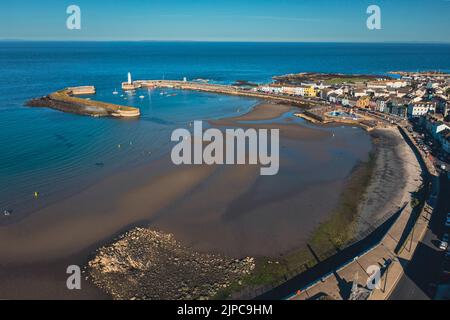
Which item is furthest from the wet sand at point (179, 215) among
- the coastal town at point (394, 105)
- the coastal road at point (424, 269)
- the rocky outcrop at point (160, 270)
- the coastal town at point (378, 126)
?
the coastal town at point (394, 105)

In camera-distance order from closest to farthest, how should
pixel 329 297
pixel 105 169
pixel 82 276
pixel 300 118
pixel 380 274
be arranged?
pixel 329 297
pixel 380 274
pixel 82 276
pixel 105 169
pixel 300 118

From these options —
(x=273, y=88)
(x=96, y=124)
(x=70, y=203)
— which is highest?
(x=273, y=88)

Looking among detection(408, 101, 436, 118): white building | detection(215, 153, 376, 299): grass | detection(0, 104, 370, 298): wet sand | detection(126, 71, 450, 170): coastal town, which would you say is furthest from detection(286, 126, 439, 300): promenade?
detection(408, 101, 436, 118): white building

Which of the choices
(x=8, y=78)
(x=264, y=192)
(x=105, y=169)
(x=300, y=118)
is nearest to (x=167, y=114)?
(x=300, y=118)

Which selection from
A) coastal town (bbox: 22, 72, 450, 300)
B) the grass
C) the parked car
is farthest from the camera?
the parked car

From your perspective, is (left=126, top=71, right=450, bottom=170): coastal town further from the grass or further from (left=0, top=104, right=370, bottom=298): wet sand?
(left=0, top=104, right=370, bottom=298): wet sand

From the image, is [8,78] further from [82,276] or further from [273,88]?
→ [82,276]

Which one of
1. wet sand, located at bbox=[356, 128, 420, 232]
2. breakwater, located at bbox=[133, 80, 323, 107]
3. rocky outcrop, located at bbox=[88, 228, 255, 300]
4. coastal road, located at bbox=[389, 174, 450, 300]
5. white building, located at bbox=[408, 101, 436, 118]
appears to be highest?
breakwater, located at bbox=[133, 80, 323, 107]

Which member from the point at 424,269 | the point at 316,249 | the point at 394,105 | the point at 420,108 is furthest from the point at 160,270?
the point at 394,105
